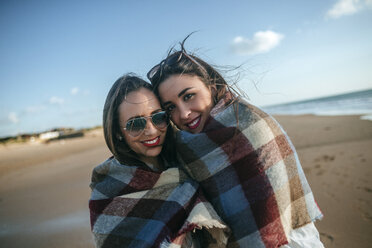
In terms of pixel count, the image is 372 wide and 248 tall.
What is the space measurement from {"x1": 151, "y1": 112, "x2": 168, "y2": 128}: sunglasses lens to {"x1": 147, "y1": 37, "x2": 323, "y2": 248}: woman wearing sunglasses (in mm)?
398

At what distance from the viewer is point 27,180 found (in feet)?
22.9

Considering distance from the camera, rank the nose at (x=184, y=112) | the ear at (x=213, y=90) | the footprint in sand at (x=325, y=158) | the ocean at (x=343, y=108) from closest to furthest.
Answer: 1. the nose at (x=184, y=112)
2. the ear at (x=213, y=90)
3. the footprint in sand at (x=325, y=158)
4. the ocean at (x=343, y=108)

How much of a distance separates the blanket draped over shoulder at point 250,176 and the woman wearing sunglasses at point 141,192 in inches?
4.8

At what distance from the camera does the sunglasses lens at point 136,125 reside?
5.68 feet

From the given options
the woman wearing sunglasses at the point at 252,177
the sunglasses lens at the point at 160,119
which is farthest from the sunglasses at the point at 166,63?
the woman wearing sunglasses at the point at 252,177

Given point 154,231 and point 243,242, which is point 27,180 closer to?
point 154,231

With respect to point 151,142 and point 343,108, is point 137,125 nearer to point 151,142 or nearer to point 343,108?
point 151,142

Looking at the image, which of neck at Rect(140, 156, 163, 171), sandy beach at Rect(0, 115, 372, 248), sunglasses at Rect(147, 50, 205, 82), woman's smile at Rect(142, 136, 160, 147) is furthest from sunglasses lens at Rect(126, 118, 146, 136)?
sandy beach at Rect(0, 115, 372, 248)

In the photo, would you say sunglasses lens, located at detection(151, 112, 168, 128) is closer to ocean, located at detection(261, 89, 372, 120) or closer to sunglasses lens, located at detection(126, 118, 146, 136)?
sunglasses lens, located at detection(126, 118, 146, 136)

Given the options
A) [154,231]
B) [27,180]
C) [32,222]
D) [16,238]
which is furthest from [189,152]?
[27,180]

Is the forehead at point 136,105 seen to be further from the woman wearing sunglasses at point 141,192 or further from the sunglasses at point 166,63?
the sunglasses at point 166,63

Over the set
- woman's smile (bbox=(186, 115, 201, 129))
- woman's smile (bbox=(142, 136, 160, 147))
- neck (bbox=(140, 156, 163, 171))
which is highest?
woman's smile (bbox=(186, 115, 201, 129))

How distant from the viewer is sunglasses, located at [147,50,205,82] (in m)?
2.02

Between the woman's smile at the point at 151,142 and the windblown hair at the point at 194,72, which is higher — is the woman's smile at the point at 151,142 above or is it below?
below
